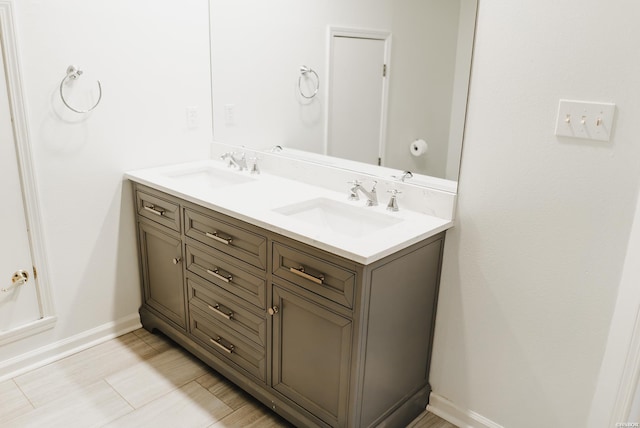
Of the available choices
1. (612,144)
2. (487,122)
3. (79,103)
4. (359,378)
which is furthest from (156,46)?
(612,144)

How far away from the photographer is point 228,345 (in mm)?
2221

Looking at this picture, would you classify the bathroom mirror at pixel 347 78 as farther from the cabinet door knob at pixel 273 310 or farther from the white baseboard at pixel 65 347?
the white baseboard at pixel 65 347

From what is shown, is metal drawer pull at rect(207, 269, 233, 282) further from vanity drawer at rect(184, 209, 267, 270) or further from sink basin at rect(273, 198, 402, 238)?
sink basin at rect(273, 198, 402, 238)

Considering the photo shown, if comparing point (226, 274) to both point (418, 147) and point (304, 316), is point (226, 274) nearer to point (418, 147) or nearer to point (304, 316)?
point (304, 316)

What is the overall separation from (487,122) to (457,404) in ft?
3.69

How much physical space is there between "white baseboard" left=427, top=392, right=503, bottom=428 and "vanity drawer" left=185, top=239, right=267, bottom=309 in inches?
32.7

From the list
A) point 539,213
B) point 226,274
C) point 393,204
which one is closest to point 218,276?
point 226,274

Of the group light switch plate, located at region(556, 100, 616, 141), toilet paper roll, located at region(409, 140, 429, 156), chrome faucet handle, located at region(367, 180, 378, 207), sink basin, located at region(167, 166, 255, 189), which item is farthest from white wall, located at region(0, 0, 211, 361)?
light switch plate, located at region(556, 100, 616, 141)

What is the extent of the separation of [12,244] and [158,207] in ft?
2.07

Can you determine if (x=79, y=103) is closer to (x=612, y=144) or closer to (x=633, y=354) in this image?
(x=612, y=144)

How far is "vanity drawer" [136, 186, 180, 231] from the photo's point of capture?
2322 millimetres

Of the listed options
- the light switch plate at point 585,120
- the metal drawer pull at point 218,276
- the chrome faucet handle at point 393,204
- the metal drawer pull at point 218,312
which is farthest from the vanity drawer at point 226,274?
the light switch plate at point 585,120

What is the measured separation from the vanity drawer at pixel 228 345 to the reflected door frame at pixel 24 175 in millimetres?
682

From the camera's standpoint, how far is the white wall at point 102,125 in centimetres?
218
